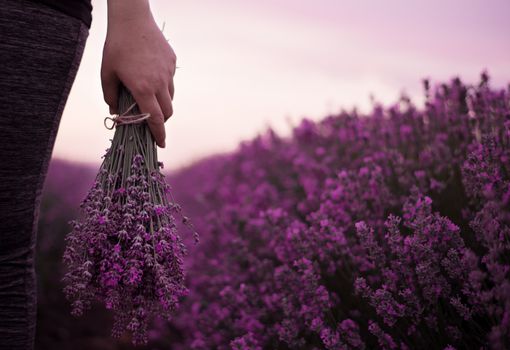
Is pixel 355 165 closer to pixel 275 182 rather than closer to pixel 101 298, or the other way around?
pixel 275 182

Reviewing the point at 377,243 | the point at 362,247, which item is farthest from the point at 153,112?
the point at 377,243

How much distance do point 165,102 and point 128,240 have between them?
1.54ft

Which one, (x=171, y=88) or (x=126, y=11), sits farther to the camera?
(x=171, y=88)

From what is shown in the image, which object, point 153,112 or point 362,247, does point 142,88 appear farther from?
point 362,247

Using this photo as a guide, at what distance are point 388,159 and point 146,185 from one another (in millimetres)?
1901

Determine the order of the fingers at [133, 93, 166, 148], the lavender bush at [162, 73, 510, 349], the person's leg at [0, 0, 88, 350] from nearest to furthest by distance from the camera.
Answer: the person's leg at [0, 0, 88, 350] < the fingers at [133, 93, 166, 148] < the lavender bush at [162, 73, 510, 349]

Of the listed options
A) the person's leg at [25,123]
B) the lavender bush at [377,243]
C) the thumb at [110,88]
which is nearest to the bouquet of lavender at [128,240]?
the thumb at [110,88]

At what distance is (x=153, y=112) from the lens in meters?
1.64

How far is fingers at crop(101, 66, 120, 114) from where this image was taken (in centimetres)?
164

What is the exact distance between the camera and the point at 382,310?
5.76ft

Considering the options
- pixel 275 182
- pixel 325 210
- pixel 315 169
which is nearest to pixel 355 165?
pixel 315 169

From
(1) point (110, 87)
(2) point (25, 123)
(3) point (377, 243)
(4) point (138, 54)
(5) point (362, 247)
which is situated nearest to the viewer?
(2) point (25, 123)

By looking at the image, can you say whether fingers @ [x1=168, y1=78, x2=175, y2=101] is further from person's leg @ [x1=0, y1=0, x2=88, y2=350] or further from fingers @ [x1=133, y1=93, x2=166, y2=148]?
person's leg @ [x1=0, y1=0, x2=88, y2=350]

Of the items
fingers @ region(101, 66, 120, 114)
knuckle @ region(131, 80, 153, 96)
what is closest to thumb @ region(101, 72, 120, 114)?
fingers @ region(101, 66, 120, 114)
